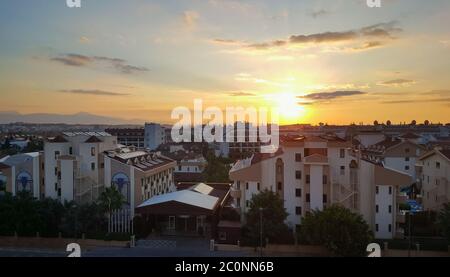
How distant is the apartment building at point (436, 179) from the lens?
11703mm

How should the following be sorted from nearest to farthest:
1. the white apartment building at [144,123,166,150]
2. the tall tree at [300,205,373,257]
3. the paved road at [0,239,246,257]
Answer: the tall tree at [300,205,373,257], the paved road at [0,239,246,257], the white apartment building at [144,123,166,150]

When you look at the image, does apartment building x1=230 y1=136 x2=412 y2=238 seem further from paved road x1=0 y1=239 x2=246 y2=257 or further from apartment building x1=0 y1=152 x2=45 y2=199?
apartment building x1=0 y1=152 x2=45 y2=199

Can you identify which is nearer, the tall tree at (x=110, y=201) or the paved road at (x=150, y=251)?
the paved road at (x=150, y=251)

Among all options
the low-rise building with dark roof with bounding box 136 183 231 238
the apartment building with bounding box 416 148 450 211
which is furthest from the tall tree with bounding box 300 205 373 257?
the apartment building with bounding box 416 148 450 211

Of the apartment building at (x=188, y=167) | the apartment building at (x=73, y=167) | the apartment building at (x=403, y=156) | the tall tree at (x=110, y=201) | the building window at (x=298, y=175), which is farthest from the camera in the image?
the apartment building at (x=188, y=167)

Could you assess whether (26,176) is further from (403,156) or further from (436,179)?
(403,156)

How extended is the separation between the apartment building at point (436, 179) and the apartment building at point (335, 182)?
100 inches

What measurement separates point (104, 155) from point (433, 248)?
382 inches

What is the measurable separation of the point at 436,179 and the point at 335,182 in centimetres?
478

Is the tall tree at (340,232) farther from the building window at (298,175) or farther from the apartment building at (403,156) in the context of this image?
the apartment building at (403,156)

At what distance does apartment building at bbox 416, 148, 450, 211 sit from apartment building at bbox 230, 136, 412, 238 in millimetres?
2552

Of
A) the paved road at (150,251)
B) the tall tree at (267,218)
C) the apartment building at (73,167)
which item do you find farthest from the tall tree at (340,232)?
the apartment building at (73,167)

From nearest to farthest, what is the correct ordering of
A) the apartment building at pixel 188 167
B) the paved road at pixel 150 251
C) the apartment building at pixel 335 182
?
the paved road at pixel 150 251
the apartment building at pixel 335 182
the apartment building at pixel 188 167

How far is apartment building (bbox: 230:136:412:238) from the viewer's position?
9.98m
